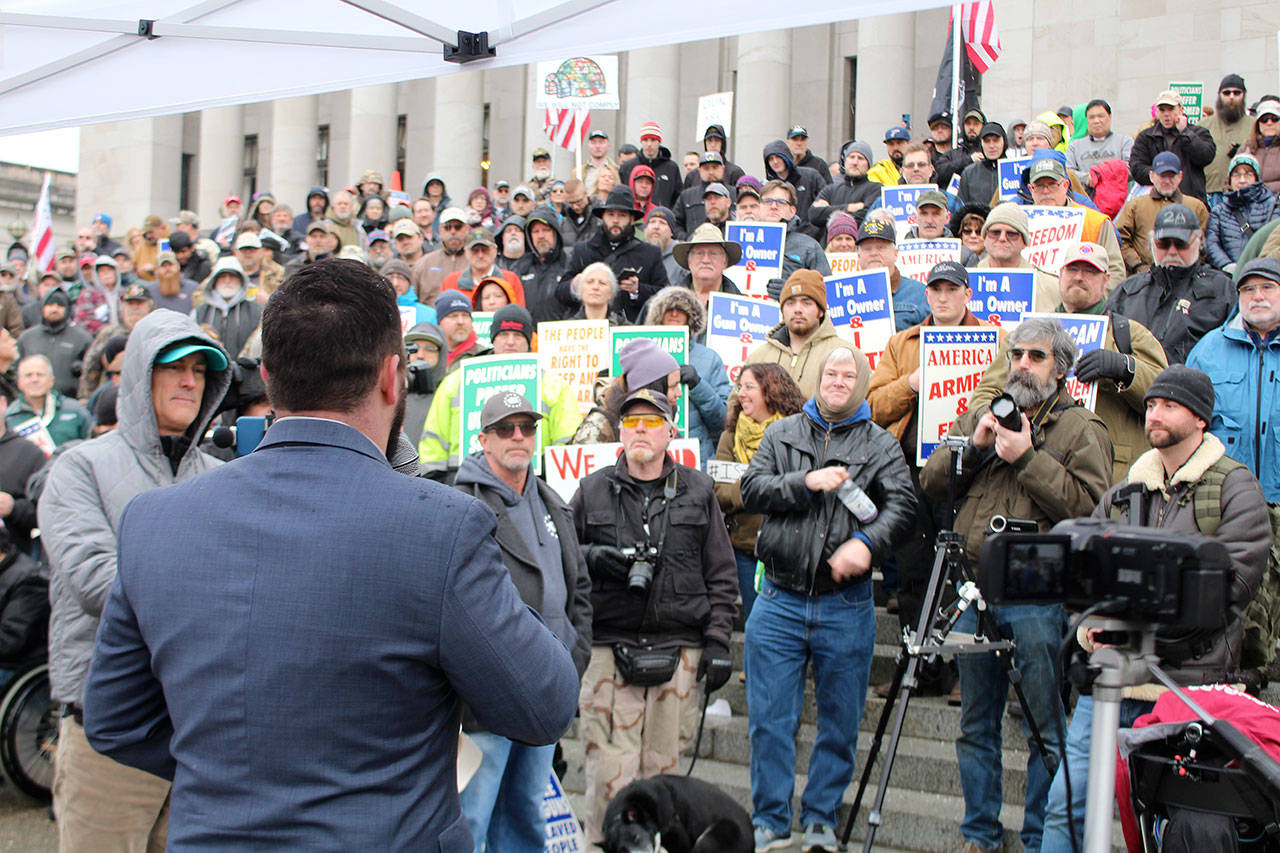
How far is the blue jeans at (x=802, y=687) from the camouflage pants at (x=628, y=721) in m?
0.42

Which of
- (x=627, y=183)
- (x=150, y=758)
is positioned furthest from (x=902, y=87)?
(x=150, y=758)

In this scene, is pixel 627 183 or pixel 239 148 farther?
pixel 239 148

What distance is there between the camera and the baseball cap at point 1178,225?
8.77 m

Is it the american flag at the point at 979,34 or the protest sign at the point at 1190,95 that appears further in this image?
the american flag at the point at 979,34

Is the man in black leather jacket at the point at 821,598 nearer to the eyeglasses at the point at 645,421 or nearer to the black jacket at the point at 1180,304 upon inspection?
the eyeglasses at the point at 645,421

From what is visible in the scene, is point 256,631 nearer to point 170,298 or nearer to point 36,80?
point 36,80

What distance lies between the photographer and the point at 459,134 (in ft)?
112

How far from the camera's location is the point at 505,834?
5574 mm

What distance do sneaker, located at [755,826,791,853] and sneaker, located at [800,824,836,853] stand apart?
0.10 meters

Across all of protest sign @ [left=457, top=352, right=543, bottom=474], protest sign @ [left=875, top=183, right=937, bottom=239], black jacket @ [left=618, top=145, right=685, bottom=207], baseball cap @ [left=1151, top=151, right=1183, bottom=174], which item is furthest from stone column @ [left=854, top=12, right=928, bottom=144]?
protest sign @ [left=457, top=352, right=543, bottom=474]

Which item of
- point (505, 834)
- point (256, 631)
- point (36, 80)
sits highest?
point (36, 80)

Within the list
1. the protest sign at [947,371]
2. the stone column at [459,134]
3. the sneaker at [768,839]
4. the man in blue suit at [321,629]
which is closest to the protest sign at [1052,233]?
the protest sign at [947,371]

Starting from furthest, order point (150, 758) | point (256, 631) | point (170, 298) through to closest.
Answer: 1. point (170, 298)
2. point (150, 758)
3. point (256, 631)

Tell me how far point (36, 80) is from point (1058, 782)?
509cm
